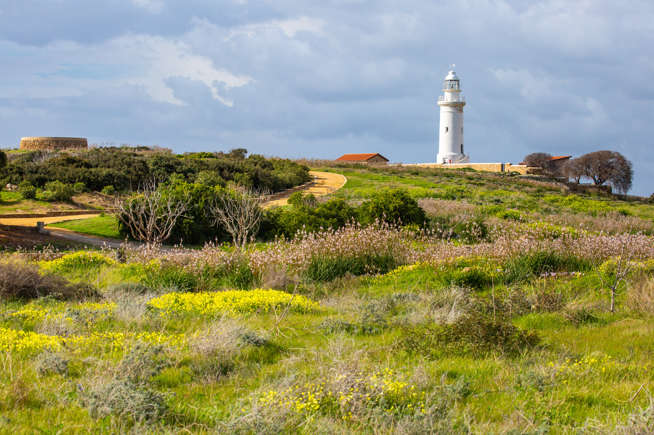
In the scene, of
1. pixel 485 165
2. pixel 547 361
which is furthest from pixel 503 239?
pixel 485 165

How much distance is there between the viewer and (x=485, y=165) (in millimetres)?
58531

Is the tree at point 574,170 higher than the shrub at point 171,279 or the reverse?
higher

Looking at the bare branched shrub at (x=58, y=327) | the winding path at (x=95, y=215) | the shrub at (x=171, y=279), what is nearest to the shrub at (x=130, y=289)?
the shrub at (x=171, y=279)

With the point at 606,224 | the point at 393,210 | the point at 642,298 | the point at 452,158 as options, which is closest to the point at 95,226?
the point at 393,210

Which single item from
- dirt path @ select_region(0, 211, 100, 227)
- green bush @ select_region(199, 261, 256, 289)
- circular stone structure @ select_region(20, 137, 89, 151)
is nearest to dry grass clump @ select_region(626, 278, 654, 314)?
green bush @ select_region(199, 261, 256, 289)

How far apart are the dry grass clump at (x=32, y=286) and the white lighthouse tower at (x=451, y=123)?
2276 inches

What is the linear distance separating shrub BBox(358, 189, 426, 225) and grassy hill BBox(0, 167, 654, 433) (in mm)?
6009

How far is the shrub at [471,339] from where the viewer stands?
573cm

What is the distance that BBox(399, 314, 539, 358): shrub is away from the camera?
5730 mm

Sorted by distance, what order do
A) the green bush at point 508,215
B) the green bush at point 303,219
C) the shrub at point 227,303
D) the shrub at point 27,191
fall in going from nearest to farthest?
the shrub at point 227,303 < the green bush at point 303,219 < the green bush at point 508,215 < the shrub at point 27,191

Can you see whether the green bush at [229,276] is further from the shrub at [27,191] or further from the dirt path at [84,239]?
the shrub at [27,191]

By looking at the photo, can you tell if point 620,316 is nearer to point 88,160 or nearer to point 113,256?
point 113,256

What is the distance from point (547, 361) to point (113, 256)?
10131mm

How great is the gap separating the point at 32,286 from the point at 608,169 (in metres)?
61.0
